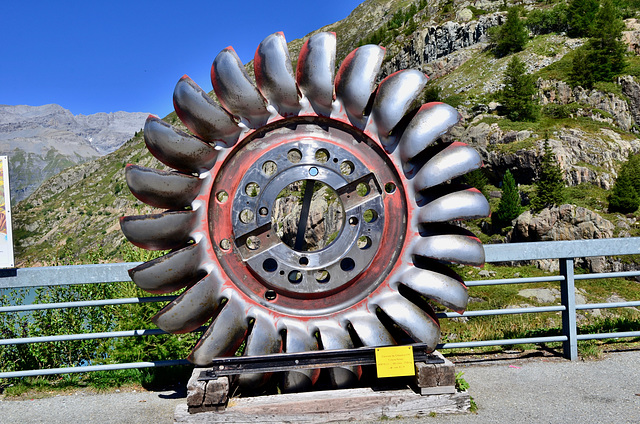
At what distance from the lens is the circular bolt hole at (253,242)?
12.6 feet

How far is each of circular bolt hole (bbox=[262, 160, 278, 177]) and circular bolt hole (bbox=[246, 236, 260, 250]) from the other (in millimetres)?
490

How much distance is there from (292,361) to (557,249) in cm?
265

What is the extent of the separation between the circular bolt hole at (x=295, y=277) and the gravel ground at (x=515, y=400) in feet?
3.77

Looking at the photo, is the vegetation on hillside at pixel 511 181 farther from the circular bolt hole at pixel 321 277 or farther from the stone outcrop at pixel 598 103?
the circular bolt hole at pixel 321 277

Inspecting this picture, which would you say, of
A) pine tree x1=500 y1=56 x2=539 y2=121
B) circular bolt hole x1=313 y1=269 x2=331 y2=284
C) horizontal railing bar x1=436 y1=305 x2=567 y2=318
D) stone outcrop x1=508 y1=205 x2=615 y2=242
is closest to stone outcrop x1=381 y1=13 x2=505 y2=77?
pine tree x1=500 y1=56 x2=539 y2=121

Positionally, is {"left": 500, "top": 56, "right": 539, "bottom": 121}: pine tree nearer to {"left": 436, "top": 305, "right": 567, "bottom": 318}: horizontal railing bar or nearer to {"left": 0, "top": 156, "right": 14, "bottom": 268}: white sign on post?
{"left": 436, "top": 305, "right": 567, "bottom": 318}: horizontal railing bar

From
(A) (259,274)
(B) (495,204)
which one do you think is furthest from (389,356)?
(B) (495,204)

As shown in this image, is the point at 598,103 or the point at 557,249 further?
the point at 598,103

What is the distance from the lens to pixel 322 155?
400 centimetres

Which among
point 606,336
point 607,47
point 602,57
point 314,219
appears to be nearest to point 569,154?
point 602,57

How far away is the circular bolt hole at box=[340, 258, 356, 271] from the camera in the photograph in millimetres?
3721

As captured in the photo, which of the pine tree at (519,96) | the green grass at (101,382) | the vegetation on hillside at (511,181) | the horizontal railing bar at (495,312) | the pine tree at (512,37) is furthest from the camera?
the pine tree at (512,37)

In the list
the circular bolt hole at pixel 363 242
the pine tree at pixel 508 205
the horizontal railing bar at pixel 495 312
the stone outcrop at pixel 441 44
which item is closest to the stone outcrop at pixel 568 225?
the pine tree at pixel 508 205

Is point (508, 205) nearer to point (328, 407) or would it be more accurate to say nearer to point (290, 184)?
→ point (290, 184)
